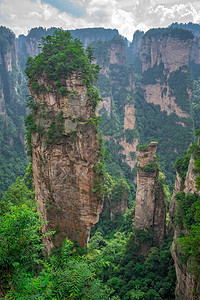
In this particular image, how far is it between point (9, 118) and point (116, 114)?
29148 mm

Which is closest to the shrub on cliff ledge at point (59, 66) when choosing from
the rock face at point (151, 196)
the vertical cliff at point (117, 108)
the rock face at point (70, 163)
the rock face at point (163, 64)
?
the rock face at point (70, 163)

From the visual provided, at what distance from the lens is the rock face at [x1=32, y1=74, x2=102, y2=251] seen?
1323 centimetres

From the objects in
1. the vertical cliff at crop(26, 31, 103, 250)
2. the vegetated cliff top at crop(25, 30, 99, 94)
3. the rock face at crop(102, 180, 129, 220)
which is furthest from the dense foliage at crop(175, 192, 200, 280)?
the rock face at crop(102, 180, 129, 220)

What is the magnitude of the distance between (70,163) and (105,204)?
813 inches

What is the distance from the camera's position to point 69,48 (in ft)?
46.9

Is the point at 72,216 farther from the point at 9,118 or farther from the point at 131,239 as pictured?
the point at 9,118

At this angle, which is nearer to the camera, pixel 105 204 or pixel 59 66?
pixel 59 66

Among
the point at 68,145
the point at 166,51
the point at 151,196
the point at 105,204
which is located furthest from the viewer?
the point at 166,51

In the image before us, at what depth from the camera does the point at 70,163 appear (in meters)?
13.5

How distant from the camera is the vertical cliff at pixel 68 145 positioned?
13242mm

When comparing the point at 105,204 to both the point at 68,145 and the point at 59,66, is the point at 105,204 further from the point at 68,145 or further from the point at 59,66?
the point at 59,66

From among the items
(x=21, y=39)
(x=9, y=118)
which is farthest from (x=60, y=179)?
(x=21, y=39)

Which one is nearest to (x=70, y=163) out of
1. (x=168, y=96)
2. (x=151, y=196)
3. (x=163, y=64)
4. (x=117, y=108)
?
(x=151, y=196)

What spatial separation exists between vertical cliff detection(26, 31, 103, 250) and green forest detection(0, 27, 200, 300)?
11 cm
